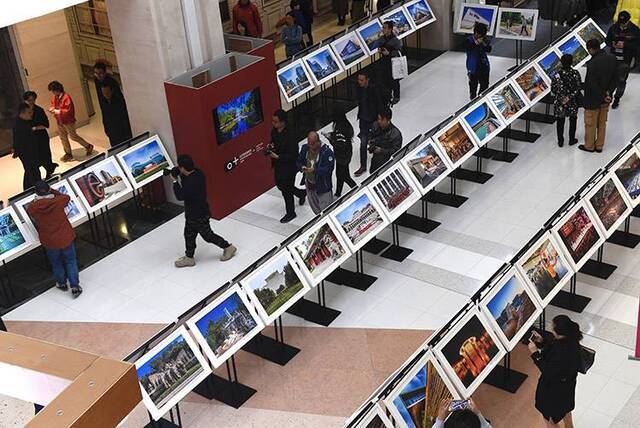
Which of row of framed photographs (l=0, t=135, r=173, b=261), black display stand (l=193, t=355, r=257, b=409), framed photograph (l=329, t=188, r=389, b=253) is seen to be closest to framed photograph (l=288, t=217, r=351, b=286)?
framed photograph (l=329, t=188, r=389, b=253)

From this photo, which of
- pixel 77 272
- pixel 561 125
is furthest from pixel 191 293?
pixel 561 125

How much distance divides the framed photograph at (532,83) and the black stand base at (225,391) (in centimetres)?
700

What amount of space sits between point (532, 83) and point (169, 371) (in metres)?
8.25

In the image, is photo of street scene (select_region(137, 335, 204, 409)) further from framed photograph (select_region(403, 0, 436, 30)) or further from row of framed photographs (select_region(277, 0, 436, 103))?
framed photograph (select_region(403, 0, 436, 30))

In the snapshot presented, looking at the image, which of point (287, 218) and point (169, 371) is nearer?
point (169, 371)

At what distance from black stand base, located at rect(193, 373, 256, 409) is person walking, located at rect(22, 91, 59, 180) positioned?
5.44 m

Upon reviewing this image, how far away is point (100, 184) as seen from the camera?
11320mm

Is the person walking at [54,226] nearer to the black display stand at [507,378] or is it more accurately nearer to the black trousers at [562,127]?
the black display stand at [507,378]

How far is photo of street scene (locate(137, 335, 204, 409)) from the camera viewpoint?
292 inches

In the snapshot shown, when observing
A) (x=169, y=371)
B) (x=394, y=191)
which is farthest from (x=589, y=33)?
(x=169, y=371)

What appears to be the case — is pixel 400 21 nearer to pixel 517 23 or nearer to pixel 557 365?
pixel 517 23

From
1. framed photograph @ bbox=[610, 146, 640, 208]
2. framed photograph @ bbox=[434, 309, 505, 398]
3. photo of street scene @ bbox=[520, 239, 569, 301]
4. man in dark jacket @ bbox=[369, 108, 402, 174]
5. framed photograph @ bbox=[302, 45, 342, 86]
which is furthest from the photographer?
framed photograph @ bbox=[302, 45, 342, 86]

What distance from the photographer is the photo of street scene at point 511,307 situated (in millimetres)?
7832

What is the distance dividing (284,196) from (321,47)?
4274 mm
